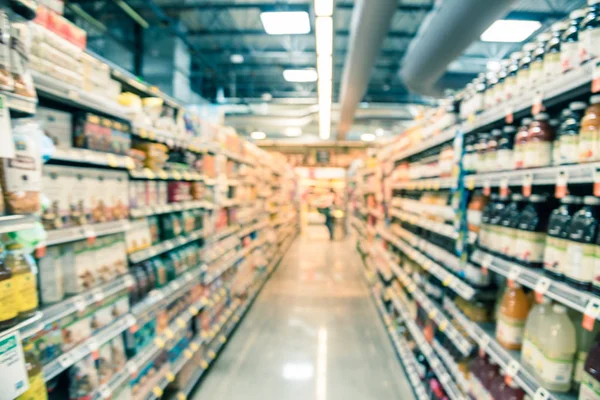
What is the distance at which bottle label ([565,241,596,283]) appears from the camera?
3.96 ft

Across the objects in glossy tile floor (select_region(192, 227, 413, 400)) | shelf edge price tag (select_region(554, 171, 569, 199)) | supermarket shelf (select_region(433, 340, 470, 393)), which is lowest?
glossy tile floor (select_region(192, 227, 413, 400))

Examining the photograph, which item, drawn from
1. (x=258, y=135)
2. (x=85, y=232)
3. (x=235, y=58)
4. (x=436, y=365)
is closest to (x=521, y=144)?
(x=436, y=365)

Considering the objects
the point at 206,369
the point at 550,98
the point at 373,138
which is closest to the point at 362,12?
the point at 550,98

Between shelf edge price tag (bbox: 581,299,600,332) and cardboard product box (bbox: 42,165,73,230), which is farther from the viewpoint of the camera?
cardboard product box (bbox: 42,165,73,230)

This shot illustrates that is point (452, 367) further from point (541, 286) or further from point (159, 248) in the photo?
point (159, 248)

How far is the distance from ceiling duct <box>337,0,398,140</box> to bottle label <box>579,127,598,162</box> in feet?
9.48

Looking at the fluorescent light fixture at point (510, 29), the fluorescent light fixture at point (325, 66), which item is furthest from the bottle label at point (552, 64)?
the fluorescent light fixture at point (510, 29)

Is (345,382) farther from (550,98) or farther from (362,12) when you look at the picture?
(362,12)

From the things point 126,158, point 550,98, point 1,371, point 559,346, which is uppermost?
point 550,98

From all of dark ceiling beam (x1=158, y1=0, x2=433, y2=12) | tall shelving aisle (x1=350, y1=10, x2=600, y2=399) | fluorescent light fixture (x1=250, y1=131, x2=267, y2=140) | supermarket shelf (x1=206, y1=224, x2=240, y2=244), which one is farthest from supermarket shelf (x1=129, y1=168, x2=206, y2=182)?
fluorescent light fixture (x1=250, y1=131, x2=267, y2=140)

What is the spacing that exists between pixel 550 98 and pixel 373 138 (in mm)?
13643

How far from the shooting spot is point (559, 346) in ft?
4.72

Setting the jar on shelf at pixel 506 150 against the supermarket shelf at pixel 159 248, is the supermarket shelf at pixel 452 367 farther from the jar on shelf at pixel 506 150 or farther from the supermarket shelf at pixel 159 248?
the supermarket shelf at pixel 159 248

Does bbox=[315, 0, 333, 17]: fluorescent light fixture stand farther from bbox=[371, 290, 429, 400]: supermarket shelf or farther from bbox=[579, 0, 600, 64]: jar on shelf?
bbox=[371, 290, 429, 400]: supermarket shelf
